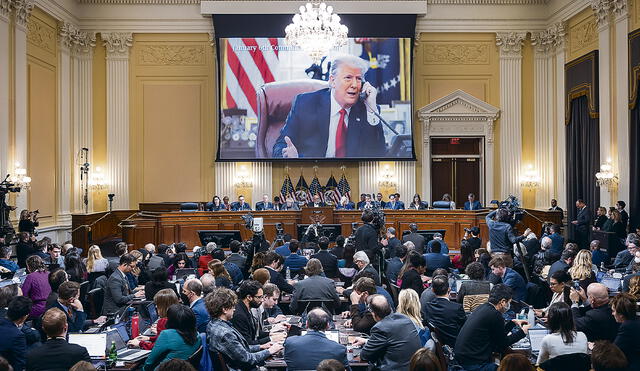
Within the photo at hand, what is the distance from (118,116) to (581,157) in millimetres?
13705

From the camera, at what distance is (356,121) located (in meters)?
20.1

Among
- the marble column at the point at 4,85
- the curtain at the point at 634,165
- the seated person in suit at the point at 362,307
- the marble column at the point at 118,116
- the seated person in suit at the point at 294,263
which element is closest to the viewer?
the seated person in suit at the point at 362,307

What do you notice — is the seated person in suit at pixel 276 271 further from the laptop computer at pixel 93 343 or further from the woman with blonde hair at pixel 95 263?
the laptop computer at pixel 93 343

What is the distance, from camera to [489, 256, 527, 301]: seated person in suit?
8.19m

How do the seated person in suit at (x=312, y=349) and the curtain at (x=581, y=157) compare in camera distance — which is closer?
the seated person in suit at (x=312, y=349)

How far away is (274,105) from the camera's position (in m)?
20.1

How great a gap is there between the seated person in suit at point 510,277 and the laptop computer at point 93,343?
479cm

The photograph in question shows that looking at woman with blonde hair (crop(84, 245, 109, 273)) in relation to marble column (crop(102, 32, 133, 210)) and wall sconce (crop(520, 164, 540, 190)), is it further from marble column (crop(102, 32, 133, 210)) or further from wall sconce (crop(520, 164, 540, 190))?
wall sconce (crop(520, 164, 540, 190))

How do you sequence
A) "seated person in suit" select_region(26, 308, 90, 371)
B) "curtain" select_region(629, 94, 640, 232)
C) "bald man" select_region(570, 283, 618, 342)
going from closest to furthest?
"seated person in suit" select_region(26, 308, 90, 371), "bald man" select_region(570, 283, 618, 342), "curtain" select_region(629, 94, 640, 232)

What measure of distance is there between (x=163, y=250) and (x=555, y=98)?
13.8m

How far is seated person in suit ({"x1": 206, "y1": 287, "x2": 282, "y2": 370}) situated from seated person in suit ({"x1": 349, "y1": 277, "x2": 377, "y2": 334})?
1205 mm

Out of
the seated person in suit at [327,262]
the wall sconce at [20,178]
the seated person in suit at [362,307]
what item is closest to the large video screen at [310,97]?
the wall sconce at [20,178]

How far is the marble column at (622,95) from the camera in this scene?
617 inches

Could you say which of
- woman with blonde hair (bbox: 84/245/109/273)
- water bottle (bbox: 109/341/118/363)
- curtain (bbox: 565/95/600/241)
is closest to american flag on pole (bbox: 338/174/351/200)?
curtain (bbox: 565/95/600/241)
